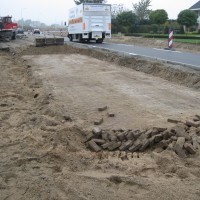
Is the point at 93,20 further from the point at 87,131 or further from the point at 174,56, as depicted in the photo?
the point at 87,131

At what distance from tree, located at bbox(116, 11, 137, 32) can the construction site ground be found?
43.4 m

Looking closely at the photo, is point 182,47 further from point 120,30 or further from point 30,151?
point 120,30

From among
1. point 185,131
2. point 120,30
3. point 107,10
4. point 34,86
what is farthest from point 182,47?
point 120,30

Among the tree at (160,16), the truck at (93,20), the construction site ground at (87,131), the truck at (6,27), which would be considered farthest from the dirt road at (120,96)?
the tree at (160,16)

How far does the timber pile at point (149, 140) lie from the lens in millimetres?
5922

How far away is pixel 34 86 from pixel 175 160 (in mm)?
7629

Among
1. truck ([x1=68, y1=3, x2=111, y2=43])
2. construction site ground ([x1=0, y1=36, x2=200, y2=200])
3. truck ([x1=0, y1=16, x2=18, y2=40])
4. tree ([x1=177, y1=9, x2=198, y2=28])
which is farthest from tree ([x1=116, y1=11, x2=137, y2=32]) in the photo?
construction site ground ([x1=0, y1=36, x2=200, y2=200])

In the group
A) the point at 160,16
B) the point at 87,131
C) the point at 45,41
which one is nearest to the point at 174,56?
the point at 45,41

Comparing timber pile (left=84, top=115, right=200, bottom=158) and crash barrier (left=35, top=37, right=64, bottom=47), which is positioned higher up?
crash barrier (left=35, top=37, right=64, bottom=47)

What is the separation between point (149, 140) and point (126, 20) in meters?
51.9

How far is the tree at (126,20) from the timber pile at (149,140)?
168 ft

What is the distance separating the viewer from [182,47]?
27734 millimetres

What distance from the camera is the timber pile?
233 inches

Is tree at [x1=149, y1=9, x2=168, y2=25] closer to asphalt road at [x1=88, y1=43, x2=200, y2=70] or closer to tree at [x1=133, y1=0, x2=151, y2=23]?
tree at [x1=133, y1=0, x2=151, y2=23]
